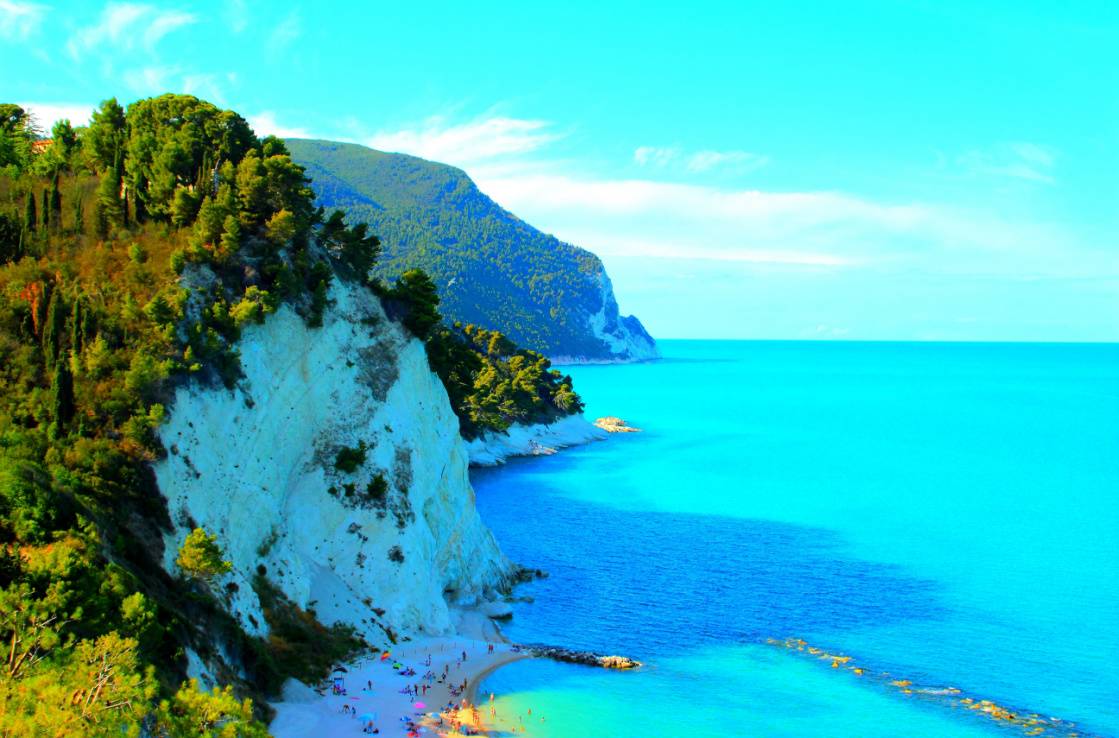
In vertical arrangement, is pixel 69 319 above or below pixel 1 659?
above

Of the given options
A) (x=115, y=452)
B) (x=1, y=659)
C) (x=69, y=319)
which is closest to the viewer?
(x=1, y=659)

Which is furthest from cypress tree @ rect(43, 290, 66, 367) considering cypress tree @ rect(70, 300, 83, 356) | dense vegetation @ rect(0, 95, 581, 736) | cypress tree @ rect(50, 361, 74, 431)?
cypress tree @ rect(50, 361, 74, 431)

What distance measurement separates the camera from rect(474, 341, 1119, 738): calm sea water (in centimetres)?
3734

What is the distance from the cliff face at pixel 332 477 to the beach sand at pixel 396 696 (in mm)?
2026

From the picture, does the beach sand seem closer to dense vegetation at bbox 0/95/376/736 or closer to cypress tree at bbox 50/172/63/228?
dense vegetation at bbox 0/95/376/736

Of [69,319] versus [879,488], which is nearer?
[69,319]

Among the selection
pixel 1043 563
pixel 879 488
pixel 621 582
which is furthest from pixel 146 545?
pixel 879 488

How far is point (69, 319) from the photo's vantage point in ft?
118

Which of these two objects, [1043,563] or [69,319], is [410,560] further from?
[1043,563]

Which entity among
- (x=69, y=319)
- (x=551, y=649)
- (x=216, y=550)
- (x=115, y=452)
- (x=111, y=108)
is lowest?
(x=551, y=649)

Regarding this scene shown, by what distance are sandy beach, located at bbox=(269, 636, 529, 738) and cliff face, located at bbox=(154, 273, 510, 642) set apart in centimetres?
223

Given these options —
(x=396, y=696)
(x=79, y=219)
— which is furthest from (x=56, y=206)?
(x=396, y=696)

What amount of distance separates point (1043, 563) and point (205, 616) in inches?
2195

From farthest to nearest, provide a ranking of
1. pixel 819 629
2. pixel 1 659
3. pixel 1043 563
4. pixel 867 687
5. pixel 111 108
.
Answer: pixel 1043 563, pixel 111 108, pixel 819 629, pixel 867 687, pixel 1 659
